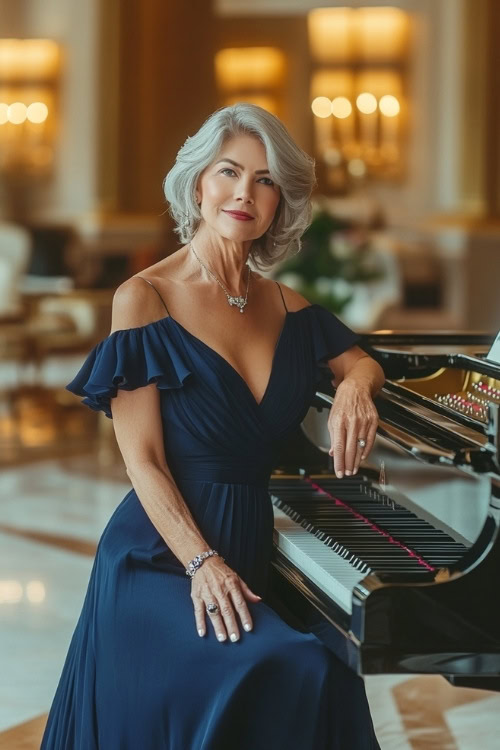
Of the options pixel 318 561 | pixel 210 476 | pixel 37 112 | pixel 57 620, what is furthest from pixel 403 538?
pixel 37 112

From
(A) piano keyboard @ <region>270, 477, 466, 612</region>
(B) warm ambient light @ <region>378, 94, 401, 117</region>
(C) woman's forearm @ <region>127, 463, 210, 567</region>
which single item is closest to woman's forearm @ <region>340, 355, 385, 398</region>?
Answer: (A) piano keyboard @ <region>270, 477, 466, 612</region>

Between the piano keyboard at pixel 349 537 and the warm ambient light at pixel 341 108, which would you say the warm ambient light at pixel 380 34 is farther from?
the piano keyboard at pixel 349 537

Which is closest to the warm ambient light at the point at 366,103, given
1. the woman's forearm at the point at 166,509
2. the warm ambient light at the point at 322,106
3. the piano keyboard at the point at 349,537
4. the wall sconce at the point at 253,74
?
the warm ambient light at the point at 322,106

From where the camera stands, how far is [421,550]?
6.98 ft

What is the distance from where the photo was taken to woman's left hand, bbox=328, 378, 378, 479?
6.85 ft

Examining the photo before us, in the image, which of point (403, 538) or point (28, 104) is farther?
point (28, 104)

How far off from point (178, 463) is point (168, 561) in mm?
170

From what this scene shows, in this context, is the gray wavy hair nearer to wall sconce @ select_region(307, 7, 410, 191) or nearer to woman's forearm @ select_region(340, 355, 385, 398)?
woman's forearm @ select_region(340, 355, 385, 398)

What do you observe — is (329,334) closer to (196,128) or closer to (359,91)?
(196,128)

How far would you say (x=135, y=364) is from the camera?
2076mm

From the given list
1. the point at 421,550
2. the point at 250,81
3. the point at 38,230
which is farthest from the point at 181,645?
the point at 250,81

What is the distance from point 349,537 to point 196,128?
38.2 ft

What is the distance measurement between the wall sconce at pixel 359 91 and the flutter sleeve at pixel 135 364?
12.0 meters

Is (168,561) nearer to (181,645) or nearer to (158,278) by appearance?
(181,645)
